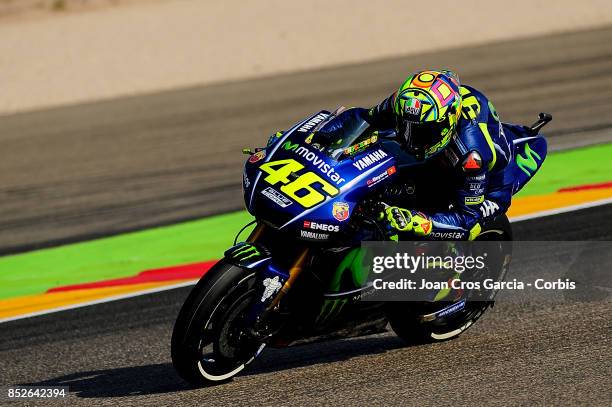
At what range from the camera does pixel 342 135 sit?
241 inches

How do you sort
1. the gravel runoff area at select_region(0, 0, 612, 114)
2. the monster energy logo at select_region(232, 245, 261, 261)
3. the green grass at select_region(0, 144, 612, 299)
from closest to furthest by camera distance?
the monster energy logo at select_region(232, 245, 261, 261)
the green grass at select_region(0, 144, 612, 299)
the gravel runoff area at select_region(0, 0, 612, 114)

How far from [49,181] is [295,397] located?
776 cm

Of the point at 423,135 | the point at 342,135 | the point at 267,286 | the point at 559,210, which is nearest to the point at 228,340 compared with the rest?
the point at 267,286

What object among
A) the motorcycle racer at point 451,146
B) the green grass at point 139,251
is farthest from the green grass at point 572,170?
the motorcycle racer at point 451,146

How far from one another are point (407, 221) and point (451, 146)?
59 centimetres

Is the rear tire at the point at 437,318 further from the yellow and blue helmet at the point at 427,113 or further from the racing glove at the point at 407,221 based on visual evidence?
the yellow and blue helmet at the point at 427,113

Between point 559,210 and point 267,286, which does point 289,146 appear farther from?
point 559,210

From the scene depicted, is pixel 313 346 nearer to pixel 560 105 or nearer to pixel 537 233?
pixel 537 233

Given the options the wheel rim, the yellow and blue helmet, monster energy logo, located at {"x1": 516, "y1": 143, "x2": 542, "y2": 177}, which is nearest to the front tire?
the wheel rim

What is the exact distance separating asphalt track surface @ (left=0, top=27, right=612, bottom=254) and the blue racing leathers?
481 cm

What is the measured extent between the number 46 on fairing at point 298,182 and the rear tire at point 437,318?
115 cm

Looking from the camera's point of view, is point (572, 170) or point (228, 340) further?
point (572, 170)

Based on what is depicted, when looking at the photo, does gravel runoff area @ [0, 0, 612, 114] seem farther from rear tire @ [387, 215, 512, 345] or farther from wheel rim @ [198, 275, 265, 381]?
wheel rim @ [198, 275, 265, 381]

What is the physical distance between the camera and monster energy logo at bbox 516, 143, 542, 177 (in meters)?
6.84
